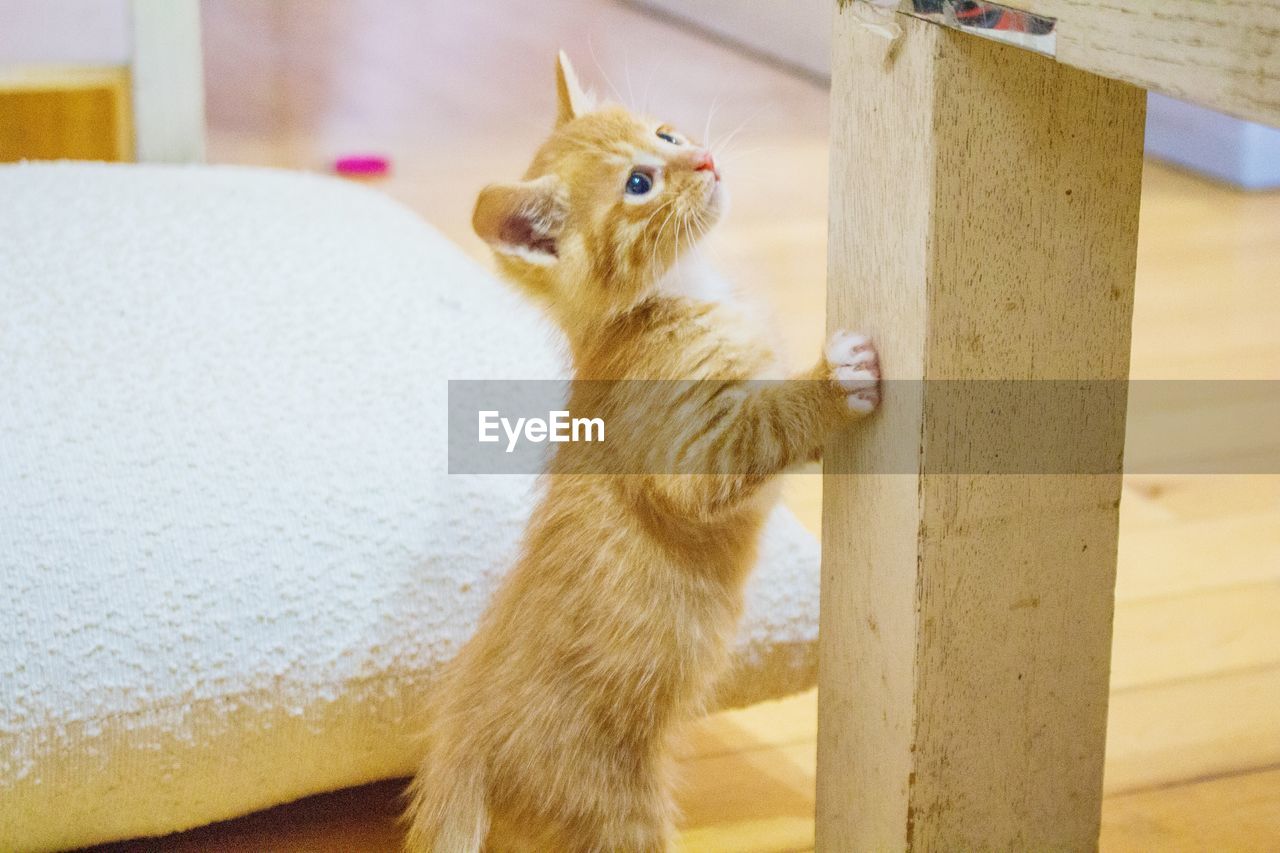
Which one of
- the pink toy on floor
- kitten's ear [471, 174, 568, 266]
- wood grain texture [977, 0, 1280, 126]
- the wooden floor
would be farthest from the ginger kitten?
the pink toy on floor

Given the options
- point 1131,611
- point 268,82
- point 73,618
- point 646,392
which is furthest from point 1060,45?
point 268,82

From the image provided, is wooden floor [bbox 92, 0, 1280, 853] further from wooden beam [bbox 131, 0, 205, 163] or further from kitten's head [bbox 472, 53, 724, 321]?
wooden beam [bbox 131, 0, 205, 163]

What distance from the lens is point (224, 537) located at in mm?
1008

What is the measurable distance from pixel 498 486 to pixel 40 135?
1202 millimetres

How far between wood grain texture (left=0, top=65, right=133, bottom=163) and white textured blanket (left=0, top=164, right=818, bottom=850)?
599 millimetres

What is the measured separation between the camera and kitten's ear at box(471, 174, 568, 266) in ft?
2.83

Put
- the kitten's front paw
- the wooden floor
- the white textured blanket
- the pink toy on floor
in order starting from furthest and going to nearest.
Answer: the pink toy on floor, the wooden floor, the white textured blanket, the kitten's front paw

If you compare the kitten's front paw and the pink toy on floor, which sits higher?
the pink toy on floor

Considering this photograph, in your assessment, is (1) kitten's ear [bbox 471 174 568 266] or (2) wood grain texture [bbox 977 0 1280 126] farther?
(1) kitten's ear [bbox 471 174 568 266]

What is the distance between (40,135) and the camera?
1.96 m

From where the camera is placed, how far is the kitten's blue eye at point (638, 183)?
904mm

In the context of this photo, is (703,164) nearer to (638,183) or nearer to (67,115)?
(638,183)

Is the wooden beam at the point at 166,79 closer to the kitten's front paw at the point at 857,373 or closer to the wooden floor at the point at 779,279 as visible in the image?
the wooden floor at the point at 779,279

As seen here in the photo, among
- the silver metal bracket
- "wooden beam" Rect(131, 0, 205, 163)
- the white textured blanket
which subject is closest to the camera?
the silver metal bracket
